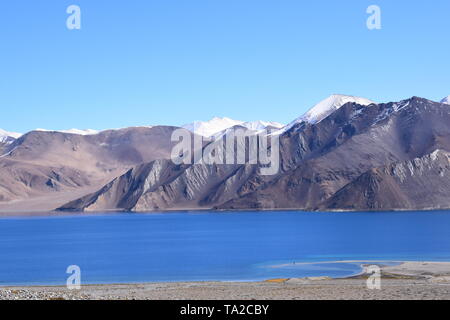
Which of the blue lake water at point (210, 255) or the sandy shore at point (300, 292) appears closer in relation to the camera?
the sandy shore at point (300, 292)

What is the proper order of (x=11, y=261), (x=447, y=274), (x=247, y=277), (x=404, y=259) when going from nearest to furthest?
(x=447, y=274) < (x=247, y=277) < (x=404, y=259) < (x=11, y=261)

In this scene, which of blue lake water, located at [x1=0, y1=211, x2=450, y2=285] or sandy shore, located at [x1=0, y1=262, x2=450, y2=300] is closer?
sandy shore, located at [x1=0, y1=262, x2=450, y2=300]

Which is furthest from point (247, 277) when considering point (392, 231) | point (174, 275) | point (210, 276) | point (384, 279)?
point (392, 231)

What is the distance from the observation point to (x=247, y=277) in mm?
74062

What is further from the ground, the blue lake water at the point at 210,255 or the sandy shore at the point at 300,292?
the blue lake water at the point at 210,255

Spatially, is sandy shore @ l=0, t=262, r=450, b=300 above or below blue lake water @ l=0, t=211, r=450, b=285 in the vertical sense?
below

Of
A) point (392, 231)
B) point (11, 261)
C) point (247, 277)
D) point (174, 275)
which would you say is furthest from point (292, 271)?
point (392, 231)

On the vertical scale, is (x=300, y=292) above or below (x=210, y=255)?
below

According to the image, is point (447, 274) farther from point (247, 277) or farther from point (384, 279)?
point (247, 277)

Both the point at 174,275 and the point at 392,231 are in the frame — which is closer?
the point at 174,275

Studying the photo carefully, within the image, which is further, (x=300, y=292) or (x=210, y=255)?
(x=210, y=255)
